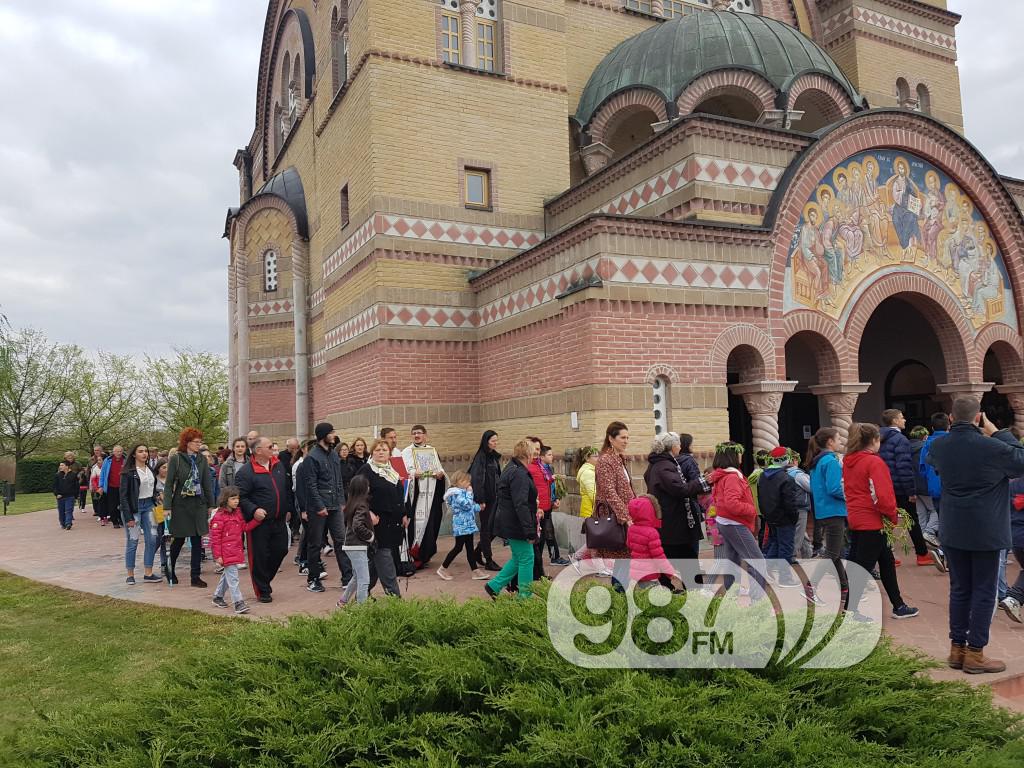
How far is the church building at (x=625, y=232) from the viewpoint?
37.0 feet

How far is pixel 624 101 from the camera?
15.8 m

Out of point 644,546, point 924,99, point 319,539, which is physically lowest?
point 319,539

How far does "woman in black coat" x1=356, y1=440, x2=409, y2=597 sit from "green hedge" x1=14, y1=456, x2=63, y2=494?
118ft

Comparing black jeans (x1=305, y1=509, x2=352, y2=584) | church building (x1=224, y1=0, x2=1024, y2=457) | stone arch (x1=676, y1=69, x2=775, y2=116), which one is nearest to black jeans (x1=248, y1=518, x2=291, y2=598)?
black jeans (x1=305, y1=509, x2=352, y2=584)

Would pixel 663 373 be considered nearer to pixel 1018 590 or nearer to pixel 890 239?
pixel 1018 590

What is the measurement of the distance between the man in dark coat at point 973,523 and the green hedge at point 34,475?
132 ft

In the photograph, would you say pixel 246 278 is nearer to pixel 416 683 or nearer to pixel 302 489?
pixel 302 489

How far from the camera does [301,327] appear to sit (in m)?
20.0

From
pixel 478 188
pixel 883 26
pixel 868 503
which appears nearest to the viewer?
pixel 868 503

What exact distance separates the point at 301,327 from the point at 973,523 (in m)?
17.4

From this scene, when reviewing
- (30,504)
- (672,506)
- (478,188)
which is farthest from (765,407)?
(30,504)

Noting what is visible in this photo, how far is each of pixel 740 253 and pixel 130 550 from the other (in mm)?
9836

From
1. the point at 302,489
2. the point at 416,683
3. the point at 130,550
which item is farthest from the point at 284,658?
the point at 130,550

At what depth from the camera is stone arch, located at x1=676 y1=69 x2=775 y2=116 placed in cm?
1482
